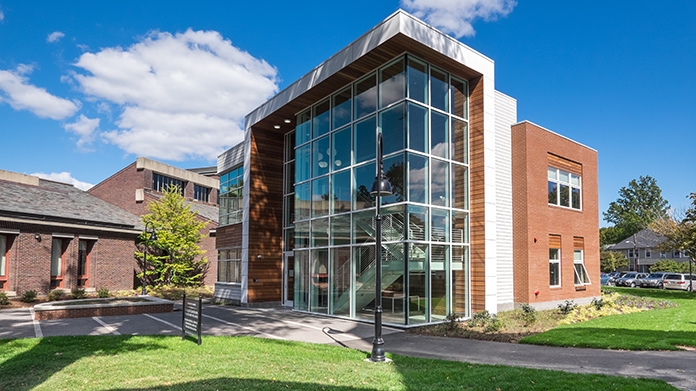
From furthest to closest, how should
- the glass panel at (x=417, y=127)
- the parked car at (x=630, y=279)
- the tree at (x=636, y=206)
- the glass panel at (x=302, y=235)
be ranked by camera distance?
1. the tree at (x=636, y=206)
2. the parked car at (x=630, y=279)
3. the glass panel at (x=302, y=235)
4. the glass panel at (x=417, y=127)

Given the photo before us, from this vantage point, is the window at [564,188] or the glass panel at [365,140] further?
the window at [564,188]

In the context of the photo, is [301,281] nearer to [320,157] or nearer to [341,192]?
[341,192]

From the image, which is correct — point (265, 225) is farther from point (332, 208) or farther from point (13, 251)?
point (13, 251)

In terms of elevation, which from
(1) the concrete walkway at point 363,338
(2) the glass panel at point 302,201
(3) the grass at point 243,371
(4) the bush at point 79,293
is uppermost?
(2) the glass panel at point 302,201

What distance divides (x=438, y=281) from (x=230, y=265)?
13.0m

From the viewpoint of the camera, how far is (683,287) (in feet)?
126

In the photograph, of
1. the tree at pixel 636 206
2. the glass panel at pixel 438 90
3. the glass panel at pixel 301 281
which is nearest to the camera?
the glass panel at pixel 438 90

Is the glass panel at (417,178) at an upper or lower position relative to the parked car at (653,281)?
upper

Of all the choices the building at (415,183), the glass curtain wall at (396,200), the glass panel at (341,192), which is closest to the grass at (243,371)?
the glass curtain wall at (396,200)

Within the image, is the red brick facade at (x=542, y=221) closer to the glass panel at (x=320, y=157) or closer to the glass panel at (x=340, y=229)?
the glass panel at (x=340, y=229)

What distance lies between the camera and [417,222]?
14.1m

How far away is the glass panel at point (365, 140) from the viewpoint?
15547 millimetres

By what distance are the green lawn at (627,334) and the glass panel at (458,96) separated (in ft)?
24.8

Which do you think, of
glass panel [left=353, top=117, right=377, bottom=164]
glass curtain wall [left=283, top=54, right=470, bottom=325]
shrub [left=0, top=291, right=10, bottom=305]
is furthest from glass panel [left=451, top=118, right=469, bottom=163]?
shrub [left=0, top=291, right=10, bottom=305]
